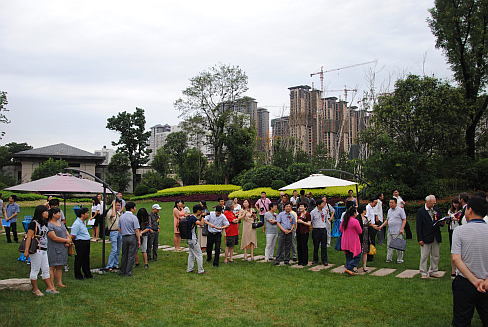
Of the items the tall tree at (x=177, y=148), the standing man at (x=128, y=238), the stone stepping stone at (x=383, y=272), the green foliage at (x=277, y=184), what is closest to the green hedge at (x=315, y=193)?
the green foliage at (x=277, y=184)

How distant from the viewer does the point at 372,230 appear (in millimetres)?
9758

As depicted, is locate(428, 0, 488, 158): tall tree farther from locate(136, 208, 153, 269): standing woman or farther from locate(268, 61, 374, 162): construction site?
locate(268, 61, 374, 162): construction site

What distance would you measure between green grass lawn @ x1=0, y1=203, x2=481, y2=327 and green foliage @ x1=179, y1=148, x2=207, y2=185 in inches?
1262

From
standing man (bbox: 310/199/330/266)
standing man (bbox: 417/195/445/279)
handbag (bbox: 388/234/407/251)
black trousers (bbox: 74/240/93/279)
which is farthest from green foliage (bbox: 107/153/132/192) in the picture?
standing man (bbox: 417/195/445/279)

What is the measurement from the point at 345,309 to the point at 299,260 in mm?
3600

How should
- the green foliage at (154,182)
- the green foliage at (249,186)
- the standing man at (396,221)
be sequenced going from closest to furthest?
the standing man at (396,221), the green foliage at (249,186), the green foliage at (154,182)

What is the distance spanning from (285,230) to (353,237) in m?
1.90

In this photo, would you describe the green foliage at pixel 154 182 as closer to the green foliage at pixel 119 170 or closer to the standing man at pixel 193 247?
the green foliage at pixel 119 170

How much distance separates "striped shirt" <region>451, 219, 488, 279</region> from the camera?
3.97 metres

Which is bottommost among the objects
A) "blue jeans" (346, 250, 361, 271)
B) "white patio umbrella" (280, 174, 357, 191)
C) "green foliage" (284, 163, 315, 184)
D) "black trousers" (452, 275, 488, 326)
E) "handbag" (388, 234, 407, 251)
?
"blue jeans" (346, 250, 361, 271)

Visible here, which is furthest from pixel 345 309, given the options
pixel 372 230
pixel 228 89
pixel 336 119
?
pixel 336 119

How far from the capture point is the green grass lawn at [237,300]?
5.48m

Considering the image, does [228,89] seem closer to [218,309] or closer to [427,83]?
[427,83]

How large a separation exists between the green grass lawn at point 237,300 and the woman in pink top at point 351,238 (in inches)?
16.9
